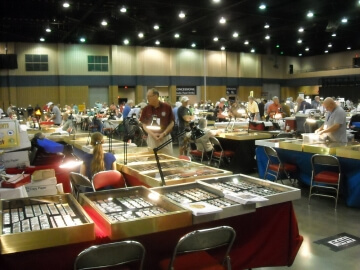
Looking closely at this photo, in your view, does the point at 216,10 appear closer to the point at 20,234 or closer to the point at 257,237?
the point at 257,237

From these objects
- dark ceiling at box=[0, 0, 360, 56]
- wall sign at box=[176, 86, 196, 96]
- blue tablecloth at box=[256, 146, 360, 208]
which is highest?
dark ceiling at box=[0, 0, 360, 56]

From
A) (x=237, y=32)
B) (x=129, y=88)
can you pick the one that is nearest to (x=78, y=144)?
(x=237, y=32)

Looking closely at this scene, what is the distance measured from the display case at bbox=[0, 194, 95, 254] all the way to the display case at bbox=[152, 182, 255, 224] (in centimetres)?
67

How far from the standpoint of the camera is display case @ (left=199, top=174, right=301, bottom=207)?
2.73m

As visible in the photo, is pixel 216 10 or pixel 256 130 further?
pixel 216 10

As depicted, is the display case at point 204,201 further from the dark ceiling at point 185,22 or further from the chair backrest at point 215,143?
the dark ceiling at point 185,22

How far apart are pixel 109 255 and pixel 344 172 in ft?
13.9

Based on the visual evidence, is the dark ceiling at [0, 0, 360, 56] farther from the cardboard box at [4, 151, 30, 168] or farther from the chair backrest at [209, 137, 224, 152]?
the cardboard box at [4, 151, 30, 168]

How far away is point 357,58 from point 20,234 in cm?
2893

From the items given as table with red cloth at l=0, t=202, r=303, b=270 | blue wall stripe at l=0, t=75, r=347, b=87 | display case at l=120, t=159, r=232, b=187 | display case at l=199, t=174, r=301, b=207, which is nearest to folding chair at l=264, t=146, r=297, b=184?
display case at l=120, t=159, r=232, b=187

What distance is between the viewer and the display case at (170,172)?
3.28 metres

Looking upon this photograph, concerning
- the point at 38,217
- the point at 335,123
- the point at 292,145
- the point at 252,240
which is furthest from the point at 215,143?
the point at 38,217

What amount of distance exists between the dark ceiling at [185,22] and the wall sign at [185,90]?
2.70 meters

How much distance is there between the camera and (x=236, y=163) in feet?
24.5
